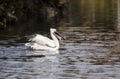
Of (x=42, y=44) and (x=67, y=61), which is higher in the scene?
(x=42, y=44)

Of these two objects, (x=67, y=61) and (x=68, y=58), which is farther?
(x=68, y=58)

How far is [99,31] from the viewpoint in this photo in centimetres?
3519

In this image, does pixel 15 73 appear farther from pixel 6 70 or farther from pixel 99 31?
pixel 99 31

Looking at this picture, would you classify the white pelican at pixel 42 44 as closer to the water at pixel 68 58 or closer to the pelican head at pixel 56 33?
the water at pixel 68 58

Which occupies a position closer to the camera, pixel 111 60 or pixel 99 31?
pixel 111 60

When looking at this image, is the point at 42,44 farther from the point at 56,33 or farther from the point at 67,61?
the point at 67,61

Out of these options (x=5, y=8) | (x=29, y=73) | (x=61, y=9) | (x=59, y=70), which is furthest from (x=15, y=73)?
(x=61, y=9)

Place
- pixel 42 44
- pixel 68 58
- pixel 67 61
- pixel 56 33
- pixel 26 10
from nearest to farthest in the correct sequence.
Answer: pixel 67 61 → pixel 68 58 → pixel 42 44 → pixel 56 33 → pixel 26 10

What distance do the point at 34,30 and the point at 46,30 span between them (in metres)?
0.83

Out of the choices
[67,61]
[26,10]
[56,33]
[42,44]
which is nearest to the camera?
[67,61]

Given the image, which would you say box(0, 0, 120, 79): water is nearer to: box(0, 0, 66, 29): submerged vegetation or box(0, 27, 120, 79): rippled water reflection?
box(0, 27, 120, 79): rippled water reflection

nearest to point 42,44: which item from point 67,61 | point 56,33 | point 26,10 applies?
point 56,33

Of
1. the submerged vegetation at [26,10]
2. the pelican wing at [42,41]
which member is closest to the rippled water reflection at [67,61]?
the pelican wing at [42,41]

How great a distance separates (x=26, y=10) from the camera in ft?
152
